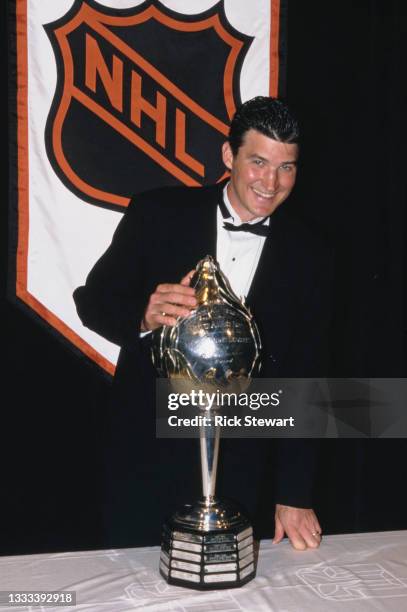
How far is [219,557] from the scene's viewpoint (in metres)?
1.31

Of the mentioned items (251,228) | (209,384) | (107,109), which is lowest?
(209,384)

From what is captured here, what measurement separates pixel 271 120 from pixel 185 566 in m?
0.94

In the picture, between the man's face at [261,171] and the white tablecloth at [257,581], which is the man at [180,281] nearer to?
the man's face at [261,171]

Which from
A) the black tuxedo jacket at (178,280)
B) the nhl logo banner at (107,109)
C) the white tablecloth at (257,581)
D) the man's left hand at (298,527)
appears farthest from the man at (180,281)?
Result: the nhl logo banner at (107,109)

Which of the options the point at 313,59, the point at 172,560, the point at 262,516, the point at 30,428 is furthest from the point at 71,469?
the point at 313,59

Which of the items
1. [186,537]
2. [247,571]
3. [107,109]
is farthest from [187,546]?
[107,109]

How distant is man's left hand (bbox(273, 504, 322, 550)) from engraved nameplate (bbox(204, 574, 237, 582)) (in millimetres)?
239

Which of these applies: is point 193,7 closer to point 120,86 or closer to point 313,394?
point 120,86

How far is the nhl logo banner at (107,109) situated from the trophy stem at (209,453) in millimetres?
1423

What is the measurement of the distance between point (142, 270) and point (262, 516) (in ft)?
4.64

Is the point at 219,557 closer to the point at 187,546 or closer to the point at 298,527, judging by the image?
the point at 187,546

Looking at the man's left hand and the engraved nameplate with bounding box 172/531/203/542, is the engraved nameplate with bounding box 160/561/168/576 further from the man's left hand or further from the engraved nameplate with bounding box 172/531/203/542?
the man's left hand

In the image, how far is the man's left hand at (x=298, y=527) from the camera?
5.01 feet

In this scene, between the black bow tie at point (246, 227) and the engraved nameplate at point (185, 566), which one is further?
the black bow tie at point (246, 227)
